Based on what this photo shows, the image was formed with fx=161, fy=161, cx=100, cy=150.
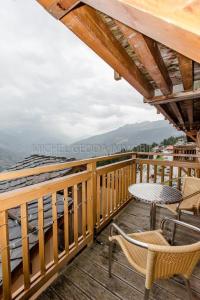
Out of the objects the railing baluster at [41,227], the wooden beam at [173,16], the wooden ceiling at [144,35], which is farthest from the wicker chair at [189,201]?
the wooden beam at [173,16]

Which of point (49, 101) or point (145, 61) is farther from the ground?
point (49, 101)

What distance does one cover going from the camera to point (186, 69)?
1970 millimetres

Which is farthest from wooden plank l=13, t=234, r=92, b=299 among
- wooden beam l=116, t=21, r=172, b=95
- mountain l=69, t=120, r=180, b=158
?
mountain l=69, t=120, r=180, b=158

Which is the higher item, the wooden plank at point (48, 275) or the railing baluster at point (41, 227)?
the railing baluster at point (41, 227)

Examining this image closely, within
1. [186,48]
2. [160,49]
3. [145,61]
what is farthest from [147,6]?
[160,49]

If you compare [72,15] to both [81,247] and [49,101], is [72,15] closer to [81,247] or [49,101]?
[81,247]

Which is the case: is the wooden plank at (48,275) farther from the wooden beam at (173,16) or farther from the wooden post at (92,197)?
the wooden beam at (173,16)

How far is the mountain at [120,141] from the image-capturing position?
8266mm

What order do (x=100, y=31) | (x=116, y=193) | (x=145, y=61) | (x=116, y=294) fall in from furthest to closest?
(x=116, y=193), (x=145, y=61), (x=116, y=294), (x=100, y=31)

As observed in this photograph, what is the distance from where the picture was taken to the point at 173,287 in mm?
1681

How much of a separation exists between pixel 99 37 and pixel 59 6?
0.47 meters

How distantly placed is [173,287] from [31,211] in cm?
259

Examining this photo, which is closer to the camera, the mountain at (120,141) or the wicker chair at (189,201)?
the wicker chair at (189,201)

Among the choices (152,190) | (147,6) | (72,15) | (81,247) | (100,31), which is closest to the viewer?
(147,6)
